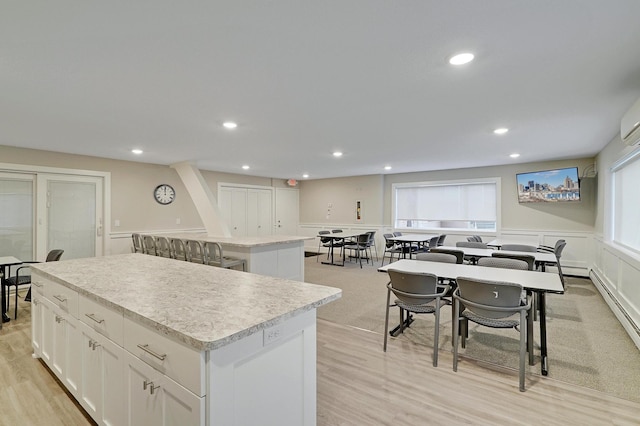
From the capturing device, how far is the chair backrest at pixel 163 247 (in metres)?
4.92

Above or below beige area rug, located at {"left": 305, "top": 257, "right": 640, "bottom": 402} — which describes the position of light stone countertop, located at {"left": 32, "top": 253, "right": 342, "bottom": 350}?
above

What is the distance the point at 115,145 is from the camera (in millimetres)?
4645

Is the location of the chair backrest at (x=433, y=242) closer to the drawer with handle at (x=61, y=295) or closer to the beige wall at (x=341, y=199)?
the beige wall at (x=341, y=199)

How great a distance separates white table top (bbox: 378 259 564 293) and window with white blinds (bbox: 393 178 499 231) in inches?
181

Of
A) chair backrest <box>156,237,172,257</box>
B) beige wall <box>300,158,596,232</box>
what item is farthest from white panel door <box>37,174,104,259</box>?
beige wall <box>300,158,596,232</box>

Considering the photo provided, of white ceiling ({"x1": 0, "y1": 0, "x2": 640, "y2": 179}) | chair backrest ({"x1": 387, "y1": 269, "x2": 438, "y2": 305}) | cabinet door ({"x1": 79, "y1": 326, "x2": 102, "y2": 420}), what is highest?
white ceiling ({"x1": 0, "y1": 0, "x2": 640, "y2": 179})

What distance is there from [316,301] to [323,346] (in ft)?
5.49

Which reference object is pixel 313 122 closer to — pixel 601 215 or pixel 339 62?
pixel 339 62

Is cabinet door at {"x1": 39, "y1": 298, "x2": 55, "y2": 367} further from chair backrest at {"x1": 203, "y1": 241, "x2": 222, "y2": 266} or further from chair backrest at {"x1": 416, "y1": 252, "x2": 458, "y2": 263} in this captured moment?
chair backrest at {"x1": 416, "y1": 252, "x2": 458, "y2": 263}

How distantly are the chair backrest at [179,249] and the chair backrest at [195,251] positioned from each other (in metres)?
0.04

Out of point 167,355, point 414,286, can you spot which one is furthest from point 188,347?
point 414,286

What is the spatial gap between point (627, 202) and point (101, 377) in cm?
604

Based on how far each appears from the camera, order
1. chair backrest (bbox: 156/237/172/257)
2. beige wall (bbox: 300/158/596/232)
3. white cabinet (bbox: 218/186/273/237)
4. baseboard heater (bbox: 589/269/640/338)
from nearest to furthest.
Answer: baseboard heater (bbox: 589/269/640/338), chair backrest (bbox: 156/237/172/257), beige wall (bbox: 300/158/596/232), white cabinet (bbox: 218/186/273/237)

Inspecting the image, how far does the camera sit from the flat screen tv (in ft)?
19.1
